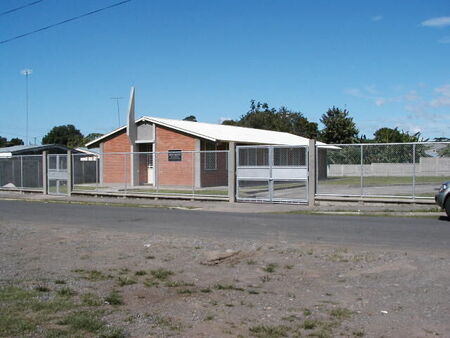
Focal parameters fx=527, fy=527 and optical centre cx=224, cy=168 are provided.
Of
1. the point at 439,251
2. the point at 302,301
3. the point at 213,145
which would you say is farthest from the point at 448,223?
the point at 213,145

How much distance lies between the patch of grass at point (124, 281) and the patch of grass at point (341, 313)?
9.28ft

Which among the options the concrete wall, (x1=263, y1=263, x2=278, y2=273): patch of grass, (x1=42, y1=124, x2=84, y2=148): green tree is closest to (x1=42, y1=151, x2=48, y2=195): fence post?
the concrete wall

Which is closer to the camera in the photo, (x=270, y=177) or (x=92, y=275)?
(x=92, y=275)

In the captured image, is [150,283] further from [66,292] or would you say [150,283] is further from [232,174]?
[232,174]

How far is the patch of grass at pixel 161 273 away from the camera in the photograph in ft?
24.9

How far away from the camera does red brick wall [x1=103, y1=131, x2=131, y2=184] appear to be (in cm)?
3347

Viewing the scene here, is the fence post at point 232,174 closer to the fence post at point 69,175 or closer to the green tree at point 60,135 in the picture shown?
the fence post at point 69,175

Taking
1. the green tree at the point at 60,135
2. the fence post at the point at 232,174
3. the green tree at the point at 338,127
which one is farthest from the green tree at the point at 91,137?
the fence post at the point at 232,174

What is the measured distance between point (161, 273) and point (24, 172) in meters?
25.6

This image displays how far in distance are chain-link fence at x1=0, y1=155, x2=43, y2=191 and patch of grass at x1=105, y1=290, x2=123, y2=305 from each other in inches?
971

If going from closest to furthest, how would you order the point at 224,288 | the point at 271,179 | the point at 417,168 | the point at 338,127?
the point at 224,288 < the point at 417,168 < the point at 271,179 < the point at 338,127

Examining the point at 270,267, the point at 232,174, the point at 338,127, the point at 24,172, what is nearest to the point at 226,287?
the point at 270,267

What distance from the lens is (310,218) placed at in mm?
15125

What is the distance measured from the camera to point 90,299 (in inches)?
249
